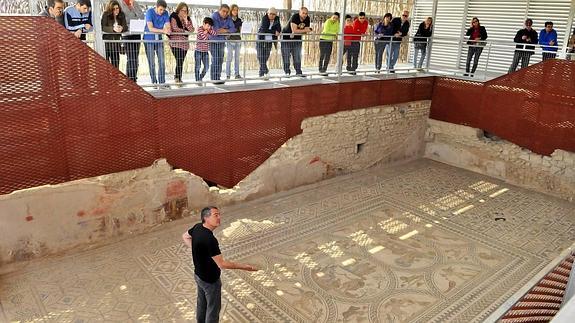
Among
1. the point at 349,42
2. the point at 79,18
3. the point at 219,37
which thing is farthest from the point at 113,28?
the point at 349,42

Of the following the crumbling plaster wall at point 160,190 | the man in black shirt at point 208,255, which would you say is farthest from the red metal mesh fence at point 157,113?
the man in black shirt at point 208,255

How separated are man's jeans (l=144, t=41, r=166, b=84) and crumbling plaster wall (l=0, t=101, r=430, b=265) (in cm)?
146

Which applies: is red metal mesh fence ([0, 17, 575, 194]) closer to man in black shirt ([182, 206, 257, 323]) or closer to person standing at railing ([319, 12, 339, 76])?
person standing at railing ([319, 12, 339, 76])

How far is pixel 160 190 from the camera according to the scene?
7.92m

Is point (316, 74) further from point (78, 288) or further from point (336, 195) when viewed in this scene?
point (78, 288)

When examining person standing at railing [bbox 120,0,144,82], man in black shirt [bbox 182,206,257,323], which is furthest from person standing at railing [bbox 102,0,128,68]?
man in black shirt [bbox 182,206,257,323]

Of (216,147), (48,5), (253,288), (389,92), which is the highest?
(48,5)

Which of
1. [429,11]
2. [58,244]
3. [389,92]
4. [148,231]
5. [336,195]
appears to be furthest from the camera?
[429,11]

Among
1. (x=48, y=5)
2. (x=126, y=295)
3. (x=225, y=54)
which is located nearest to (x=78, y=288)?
(x=126, y=295)

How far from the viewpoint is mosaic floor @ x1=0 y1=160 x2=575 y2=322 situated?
233 inches

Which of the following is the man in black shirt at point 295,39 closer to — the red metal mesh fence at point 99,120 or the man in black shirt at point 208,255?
the red metal mesh fence at point 99,120

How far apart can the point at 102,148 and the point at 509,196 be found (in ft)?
27.9

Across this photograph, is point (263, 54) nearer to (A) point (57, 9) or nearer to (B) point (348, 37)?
(B) point (348, 37)

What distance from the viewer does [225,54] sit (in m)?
8.87
